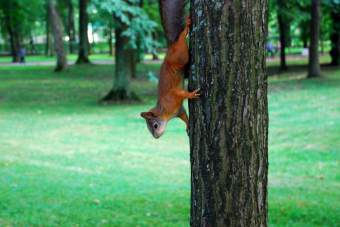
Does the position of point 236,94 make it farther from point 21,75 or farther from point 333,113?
point 21,75

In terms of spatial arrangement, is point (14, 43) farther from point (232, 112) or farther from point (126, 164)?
point (232, 112)

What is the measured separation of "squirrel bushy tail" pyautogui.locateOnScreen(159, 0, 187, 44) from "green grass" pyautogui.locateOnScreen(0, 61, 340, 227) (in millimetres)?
2922

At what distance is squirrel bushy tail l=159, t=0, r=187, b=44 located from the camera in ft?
9.63

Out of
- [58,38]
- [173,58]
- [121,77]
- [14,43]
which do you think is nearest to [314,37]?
[121,77]

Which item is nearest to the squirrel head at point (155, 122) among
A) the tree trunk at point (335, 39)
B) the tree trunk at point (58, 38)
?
the tree trunk at point (335, 39)

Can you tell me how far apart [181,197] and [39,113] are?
10523 millimetres

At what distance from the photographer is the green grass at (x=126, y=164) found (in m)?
5.72

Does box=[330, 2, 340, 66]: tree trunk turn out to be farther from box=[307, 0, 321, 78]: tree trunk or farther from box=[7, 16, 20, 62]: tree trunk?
box=[7, 16, 20, 62]: tree trunk

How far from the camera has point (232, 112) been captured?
2492 millimetres

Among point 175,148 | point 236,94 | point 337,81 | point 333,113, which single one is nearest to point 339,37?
point 337,81

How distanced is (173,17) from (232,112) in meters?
0.83

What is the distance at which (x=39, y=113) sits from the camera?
16.0 m

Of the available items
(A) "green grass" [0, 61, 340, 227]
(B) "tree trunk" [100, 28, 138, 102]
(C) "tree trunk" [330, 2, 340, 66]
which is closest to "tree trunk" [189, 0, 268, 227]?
(A) "green grass" [0, 61, 340, 227]

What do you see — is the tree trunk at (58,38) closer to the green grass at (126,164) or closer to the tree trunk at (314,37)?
the green grass at (126,164)
